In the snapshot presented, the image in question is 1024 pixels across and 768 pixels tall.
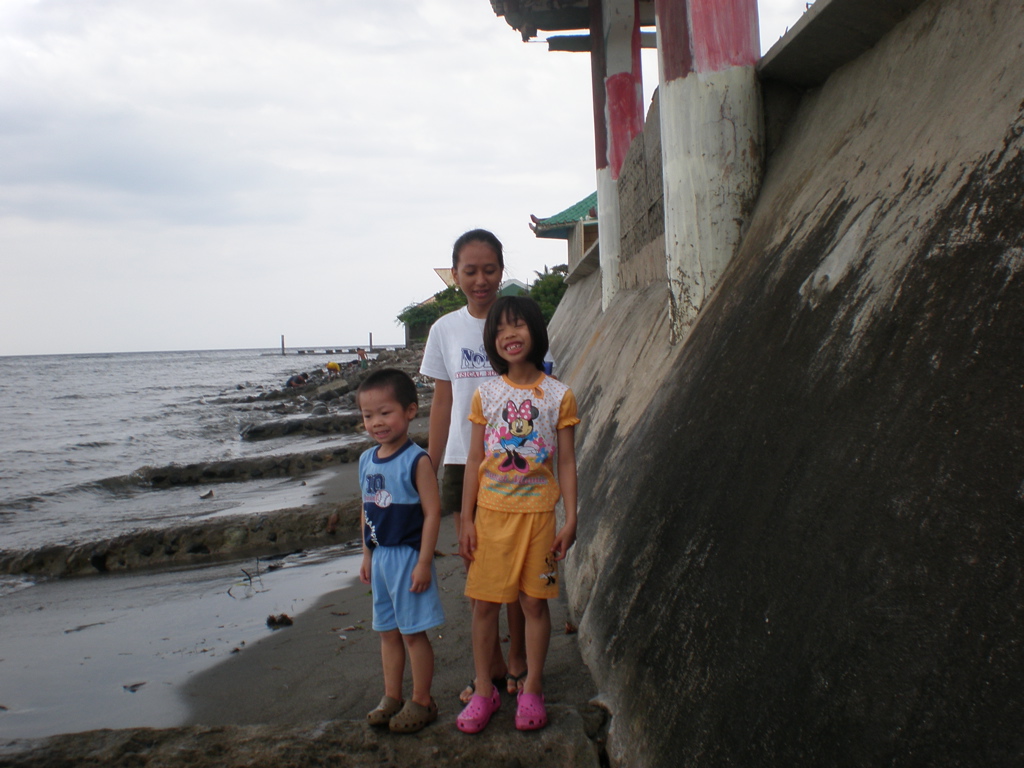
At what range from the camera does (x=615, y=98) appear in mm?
8180

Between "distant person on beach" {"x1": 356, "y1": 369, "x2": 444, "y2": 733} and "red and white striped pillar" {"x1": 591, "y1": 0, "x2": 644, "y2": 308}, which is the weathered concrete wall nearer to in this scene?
"distant person on beach" {"x1": 356, "y1": 369, "x2": 444, "y2": 733}

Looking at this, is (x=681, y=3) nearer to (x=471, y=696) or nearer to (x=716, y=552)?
(x=716, y=552)

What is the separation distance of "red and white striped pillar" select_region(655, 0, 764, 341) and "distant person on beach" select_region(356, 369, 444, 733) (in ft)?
6.00

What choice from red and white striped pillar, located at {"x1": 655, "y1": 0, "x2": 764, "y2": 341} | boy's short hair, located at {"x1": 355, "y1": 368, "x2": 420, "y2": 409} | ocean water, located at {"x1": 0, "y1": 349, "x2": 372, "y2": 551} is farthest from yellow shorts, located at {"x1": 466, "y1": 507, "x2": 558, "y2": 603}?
ocean water, located at {"x1": 0, "y1": 349, "x2": 372, "y2": 551}

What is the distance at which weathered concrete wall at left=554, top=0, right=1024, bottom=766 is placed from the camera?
1.18m

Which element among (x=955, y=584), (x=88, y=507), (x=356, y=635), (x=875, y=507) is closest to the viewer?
(x=955, y=584)

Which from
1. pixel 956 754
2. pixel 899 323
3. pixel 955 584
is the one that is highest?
pixel 899 323

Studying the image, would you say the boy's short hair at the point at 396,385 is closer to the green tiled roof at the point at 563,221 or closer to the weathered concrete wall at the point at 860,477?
the weathered concrete wall at the point at 860,477

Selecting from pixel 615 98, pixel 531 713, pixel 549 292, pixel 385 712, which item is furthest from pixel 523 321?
pixel 549 292

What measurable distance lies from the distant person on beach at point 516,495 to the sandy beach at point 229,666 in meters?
0.21

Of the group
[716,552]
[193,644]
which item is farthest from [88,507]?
[716,552]

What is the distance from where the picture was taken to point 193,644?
12.4 feet

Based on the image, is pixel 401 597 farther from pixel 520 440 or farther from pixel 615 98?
pixel 615 98

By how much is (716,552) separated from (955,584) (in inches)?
28.5
